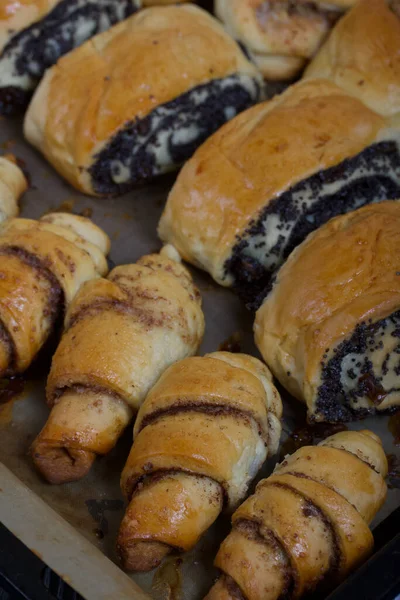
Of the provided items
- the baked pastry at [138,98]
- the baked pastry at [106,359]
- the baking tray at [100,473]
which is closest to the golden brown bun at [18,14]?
the baked pastry at [138,98]

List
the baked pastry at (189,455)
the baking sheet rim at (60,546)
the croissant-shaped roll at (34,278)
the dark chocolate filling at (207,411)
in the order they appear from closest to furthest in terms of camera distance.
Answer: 1. the baking sheet rim at (60,546)
2. the baked pastry at (189,455)
3. the dark chocolate filling at (207,411)
4. the croissant-shaped roll at (34,278)

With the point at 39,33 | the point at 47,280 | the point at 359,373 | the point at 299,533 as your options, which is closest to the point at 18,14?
the point at 39,33

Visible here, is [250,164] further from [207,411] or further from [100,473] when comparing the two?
[100,473]

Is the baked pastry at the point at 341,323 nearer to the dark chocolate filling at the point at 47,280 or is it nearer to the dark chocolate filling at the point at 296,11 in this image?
the dark chocolate filling at the point at 47,280

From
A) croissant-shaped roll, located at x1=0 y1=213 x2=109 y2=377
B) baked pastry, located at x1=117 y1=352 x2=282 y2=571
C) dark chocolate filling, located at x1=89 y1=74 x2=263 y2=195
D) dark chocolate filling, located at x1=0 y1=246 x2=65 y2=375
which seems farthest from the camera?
dark chocolate filling, located at x1=89 y1=74 x2=263 y2=195

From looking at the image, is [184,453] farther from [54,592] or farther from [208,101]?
[208,101]

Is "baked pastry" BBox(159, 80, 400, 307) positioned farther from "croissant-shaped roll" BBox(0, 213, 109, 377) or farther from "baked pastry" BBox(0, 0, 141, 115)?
"baked pastry" BBox(0, 0, 141, 115)

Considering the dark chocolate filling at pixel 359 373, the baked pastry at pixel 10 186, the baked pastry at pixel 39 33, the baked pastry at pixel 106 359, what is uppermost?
the baked pastry at pixel 39 33

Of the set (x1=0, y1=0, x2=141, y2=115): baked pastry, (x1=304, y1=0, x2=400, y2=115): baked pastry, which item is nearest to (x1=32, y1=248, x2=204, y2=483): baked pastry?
(x1=304, y1=0, x2=400, y2=115): baked pastry
